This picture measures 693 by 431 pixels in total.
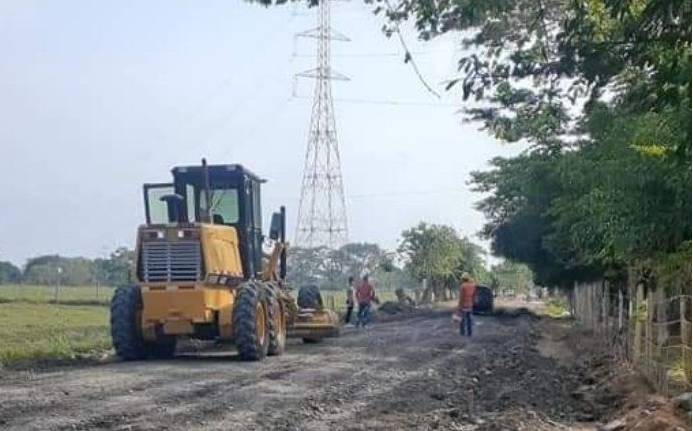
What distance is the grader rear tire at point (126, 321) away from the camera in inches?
724

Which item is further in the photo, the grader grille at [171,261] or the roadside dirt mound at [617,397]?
the grader grille at [171,261]

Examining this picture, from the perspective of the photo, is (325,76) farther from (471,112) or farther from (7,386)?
(7,386)

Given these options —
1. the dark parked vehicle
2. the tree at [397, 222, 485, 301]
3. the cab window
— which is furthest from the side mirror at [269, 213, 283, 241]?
the tree at [397, 222, 485, 301]

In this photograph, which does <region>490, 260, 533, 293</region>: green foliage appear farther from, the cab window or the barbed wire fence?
the cab window

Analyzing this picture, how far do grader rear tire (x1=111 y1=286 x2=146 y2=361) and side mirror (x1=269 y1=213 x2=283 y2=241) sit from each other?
385 centimetres

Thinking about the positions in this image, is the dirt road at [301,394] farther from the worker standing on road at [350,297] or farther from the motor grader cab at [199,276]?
the worker standing on road at [350,297]

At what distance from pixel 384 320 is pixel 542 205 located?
1029 centimetres

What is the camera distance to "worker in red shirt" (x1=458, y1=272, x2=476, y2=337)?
27375mm

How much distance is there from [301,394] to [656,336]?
18.5 ft

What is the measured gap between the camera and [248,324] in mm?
18141

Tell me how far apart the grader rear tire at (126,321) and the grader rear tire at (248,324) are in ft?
5.41

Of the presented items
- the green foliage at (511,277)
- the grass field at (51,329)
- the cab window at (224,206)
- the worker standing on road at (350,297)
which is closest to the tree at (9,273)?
the green foliage at (511,277)

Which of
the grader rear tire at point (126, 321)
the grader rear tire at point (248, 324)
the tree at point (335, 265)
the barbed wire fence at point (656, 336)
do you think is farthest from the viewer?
the tree at point (335, 265)

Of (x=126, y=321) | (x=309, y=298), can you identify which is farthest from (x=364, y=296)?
(x=126, y=321)
